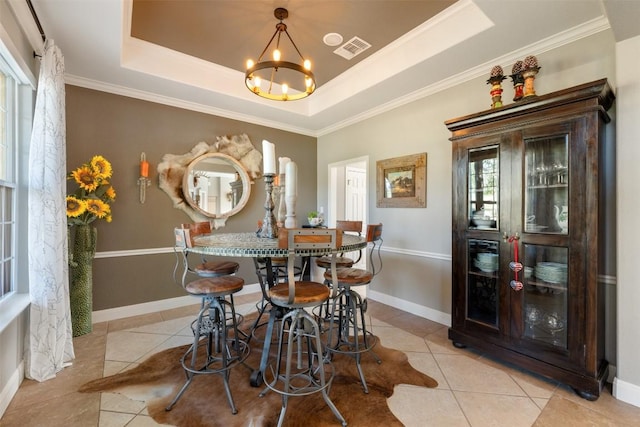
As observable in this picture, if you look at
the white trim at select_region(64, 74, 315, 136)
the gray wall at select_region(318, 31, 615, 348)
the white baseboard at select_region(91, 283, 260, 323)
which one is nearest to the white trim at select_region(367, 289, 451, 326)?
the gray wall at select_region(318, 31, 615, 348)

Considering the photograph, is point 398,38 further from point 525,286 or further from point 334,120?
point 525,286

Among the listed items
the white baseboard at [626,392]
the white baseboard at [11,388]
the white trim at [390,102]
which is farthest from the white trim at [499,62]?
the white baseboard at [11,388]

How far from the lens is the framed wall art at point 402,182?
10.9 feet

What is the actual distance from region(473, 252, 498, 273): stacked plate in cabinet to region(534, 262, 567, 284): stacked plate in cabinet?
0.91 feet

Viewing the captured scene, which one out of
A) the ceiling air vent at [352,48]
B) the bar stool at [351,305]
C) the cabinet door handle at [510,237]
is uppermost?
the ceiling air vent at [352,48]

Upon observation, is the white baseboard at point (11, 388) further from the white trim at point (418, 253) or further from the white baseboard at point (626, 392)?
the white baseboard at point (626, 392)

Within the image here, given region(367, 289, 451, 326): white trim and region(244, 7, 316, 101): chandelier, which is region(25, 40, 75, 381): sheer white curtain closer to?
region(244, 7, 316, 101): chandelier

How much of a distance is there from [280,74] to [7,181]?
2.70m

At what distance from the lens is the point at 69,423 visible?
1.64 m

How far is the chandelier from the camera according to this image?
2.17 meters

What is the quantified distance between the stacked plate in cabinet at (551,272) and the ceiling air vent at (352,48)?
99.7 inches

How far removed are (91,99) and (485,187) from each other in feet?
13.5

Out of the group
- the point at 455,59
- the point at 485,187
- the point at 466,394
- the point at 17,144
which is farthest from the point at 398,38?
the point at 17,144

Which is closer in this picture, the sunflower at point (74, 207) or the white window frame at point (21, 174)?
the white window frame at point (21, 174)
